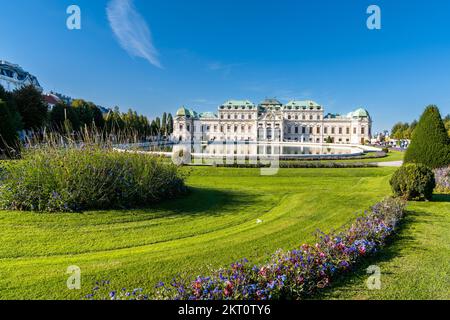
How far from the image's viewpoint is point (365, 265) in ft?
15.8

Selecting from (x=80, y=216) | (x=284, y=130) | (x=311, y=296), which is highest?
(x=284, y=130)

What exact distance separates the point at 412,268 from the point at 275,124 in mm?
82722

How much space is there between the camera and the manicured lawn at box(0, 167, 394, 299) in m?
4.25

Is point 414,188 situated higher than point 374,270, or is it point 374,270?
point 414,188

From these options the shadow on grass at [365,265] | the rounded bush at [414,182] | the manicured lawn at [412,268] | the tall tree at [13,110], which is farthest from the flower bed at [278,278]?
the tall tree at [13,110]

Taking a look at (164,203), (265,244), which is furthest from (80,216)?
(265,244)

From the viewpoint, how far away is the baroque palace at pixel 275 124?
8544 cm

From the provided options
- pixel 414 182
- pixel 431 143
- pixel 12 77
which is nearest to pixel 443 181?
pixel 431 143

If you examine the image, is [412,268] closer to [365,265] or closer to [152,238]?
[365,265]

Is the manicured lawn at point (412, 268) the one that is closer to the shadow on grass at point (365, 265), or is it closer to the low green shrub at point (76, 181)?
the shadow on grass at point (365, 265)

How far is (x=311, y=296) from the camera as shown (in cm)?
393

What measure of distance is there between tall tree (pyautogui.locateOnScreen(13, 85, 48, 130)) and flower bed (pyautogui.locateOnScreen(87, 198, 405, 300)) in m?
33.3

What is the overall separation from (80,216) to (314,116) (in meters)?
87.0

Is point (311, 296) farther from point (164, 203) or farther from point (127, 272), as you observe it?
point (164, 203)
